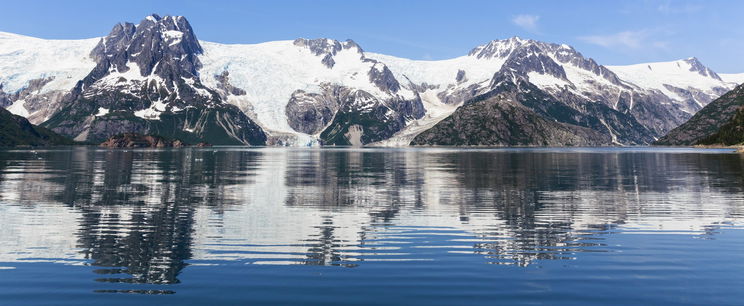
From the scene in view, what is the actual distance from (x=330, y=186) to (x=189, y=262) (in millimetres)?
→ 62163

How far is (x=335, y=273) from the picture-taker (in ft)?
103

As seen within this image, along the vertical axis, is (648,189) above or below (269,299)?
above

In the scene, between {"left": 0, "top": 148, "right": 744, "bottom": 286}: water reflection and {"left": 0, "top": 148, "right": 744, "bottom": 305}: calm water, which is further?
{"left": 0, "top": 148, "right": 744, "bottom": 286}: water reflection

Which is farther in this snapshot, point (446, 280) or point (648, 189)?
point (648, 189)

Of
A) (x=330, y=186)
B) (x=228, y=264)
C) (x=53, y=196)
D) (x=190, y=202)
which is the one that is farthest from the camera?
(x=330, y=186)

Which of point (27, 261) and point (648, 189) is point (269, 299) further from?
point (648, 189)

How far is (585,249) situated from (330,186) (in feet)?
202

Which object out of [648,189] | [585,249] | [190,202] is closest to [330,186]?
[190,202]

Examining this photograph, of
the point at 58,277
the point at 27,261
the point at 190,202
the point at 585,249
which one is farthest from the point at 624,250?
the point at 190,202

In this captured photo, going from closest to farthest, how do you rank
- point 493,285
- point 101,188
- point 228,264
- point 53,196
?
1. point 493,285
2. point 228,264
3. point 53,196
4. point 101,188

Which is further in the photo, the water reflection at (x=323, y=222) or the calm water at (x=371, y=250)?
the water reflection at (x=323, y=222)

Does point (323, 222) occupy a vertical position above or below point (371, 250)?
above

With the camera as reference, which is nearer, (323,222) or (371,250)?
(371,250)

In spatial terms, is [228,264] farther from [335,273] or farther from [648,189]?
[648,189]
